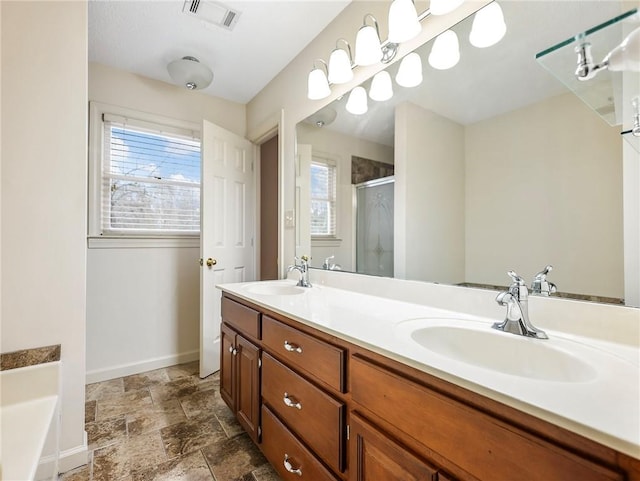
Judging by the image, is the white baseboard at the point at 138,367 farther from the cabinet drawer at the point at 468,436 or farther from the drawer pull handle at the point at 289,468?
the cabinet drawer at the point at 468,436

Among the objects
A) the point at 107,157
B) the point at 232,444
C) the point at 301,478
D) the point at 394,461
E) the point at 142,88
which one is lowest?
the point at 232,444

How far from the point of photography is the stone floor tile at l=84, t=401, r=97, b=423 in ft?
5.94

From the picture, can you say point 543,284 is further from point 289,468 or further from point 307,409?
point 289,468

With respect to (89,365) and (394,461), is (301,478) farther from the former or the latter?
(89,365)

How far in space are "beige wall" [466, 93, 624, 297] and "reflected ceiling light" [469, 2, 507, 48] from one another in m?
0.30

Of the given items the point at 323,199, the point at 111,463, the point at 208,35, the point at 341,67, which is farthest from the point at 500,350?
the point at 208,35

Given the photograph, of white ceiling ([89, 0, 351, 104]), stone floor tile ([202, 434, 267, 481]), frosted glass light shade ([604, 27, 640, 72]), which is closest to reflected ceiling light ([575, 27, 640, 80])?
frosted glass light shade ([604, 27, 640, 72])

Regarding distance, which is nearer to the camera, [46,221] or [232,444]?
[46,221]

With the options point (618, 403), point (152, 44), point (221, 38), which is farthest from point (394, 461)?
point (152, 44)

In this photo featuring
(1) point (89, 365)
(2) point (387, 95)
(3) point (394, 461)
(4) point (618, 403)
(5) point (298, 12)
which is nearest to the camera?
(4) point (618, 403)

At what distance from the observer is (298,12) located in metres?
1.81

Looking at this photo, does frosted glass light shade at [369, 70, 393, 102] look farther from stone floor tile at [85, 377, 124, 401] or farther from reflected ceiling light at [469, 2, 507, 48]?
stone floor tile at [85, 377, 124, 401]

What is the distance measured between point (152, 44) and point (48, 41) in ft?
2.87

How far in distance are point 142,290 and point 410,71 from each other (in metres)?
2.57
